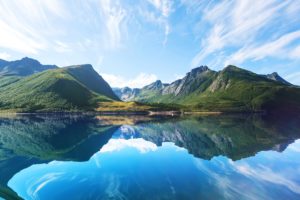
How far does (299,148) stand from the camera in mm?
68062

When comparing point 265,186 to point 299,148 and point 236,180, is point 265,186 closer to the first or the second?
point 236,180

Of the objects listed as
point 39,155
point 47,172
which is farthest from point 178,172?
point 39,155

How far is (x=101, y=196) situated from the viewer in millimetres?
30078

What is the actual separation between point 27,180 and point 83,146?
32.4 metres

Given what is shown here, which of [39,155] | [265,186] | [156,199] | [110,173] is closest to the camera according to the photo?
[156,199]

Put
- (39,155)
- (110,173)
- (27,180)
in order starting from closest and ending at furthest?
(27,180), (110,173), (39,155)

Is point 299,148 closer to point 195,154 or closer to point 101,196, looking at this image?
point 195,154

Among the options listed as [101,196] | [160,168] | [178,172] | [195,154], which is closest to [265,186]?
[178,172]

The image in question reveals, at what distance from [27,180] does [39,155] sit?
68.2 feet

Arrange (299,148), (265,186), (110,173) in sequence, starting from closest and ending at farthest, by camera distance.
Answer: (265,186) < (110,173) < (299,148)

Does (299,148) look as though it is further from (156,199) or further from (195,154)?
(156,199)

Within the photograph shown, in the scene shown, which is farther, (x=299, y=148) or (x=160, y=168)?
(x=299, y=148)

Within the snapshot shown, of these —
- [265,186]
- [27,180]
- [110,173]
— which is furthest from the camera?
[110,173]

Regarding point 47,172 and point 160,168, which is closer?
point 47,172
